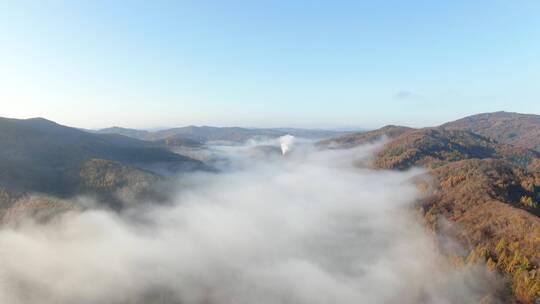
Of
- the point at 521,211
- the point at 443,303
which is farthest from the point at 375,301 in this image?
the point at 521,211

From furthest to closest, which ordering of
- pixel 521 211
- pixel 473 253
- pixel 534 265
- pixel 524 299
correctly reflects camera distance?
pixel 521 211, pixel 473 253, pixel 534 265, pixel 524 299

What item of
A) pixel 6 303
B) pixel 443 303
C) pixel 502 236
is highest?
pixel 502 236

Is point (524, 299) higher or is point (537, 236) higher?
point (537, 236)

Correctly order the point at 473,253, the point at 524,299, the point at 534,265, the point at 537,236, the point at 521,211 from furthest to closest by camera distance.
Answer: the point at 521,211
the point at 473,253
the point at 537,236
the point at 534,265
the point at 524,299

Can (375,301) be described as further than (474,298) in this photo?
Yes

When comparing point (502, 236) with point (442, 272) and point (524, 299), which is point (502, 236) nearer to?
point (442, 272)

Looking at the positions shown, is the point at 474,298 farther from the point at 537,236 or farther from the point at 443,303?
the point at 537,236

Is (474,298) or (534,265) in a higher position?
(534,265)

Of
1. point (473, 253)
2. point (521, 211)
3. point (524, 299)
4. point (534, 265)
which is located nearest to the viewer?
point (524, 299)

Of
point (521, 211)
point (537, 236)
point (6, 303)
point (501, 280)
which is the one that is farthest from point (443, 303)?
point (6, 303)
